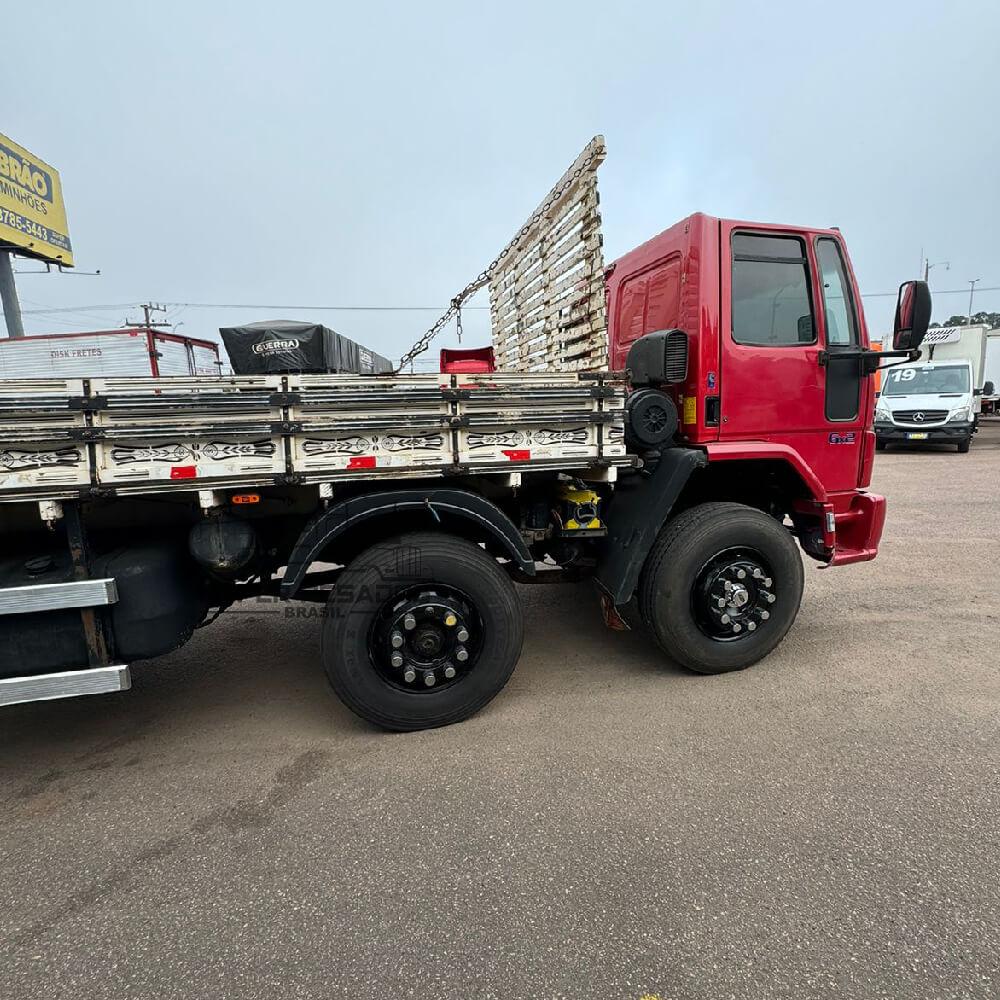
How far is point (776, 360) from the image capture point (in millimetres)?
3367

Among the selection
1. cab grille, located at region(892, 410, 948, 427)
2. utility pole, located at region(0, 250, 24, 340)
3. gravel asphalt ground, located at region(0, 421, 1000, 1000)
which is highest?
utility pole, located at region(0, 250, 24, 340)

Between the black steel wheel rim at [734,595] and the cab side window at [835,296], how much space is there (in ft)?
4.68

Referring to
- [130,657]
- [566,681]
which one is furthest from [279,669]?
[566,681]

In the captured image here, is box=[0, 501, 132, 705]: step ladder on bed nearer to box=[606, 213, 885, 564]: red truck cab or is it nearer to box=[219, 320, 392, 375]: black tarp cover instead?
box=[606, 213, 885, 564]: red truck cab

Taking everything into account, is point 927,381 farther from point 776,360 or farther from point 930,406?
point 776,360

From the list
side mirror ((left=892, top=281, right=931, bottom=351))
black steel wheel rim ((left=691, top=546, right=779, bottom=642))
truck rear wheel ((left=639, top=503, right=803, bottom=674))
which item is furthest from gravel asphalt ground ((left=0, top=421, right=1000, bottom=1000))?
side mirror ((left=892, top=281, right=931, bottom=351))

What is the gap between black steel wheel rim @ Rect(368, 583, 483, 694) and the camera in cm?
282

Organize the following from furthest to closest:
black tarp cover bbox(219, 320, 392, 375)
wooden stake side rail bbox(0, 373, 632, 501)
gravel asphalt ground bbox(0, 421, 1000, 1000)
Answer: black tarp cover bbox(219, 320, 392, 375) → wooden stake side rail bbox(0, 373, 632, 501) → gravel asphalt ground bbox(0, 421, 1000, 1000)

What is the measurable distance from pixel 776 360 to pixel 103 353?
18.1m

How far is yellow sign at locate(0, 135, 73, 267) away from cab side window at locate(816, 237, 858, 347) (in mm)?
26810

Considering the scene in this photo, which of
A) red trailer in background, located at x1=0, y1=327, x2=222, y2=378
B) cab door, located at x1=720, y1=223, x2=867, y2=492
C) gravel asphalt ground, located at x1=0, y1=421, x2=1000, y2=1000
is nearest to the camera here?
gravel asphalt ground, located at x1=0, y1=421, x2=1000, y2=1000

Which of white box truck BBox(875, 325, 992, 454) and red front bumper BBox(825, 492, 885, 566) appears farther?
white box truck BBox(875, 325, 992, 454)

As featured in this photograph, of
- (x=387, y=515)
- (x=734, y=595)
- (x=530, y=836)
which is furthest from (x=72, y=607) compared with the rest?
(x=734, y=595)

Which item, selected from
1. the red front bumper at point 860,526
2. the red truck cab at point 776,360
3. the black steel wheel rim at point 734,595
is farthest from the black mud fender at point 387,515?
the red front bumper at point 860,526
